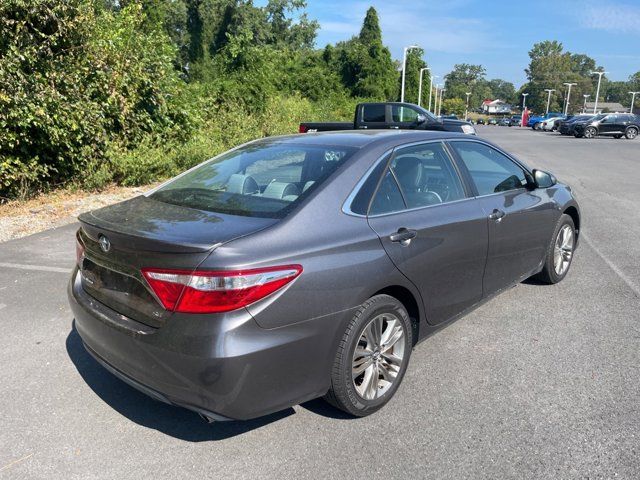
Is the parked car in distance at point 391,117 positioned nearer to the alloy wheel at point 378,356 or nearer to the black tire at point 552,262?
the black tire at point 552,262

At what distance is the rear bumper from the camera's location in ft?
7.87

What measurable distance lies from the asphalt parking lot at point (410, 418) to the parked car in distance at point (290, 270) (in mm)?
301

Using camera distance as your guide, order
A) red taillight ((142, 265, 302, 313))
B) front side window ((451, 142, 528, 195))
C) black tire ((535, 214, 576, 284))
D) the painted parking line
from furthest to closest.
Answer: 1. the painted parking line
2. black tire ((535, 214, 576, 284))
3. front side window ((451, 142, 528, 195))
4. red taillight ((142, 265, 302, 313))

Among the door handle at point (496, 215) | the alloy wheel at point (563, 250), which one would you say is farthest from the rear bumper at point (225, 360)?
the alloy wheel at point (563, 250)

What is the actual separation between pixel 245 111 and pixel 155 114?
5654 mm

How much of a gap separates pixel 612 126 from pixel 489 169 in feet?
131

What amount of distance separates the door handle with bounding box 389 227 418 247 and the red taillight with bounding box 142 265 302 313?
88 cm

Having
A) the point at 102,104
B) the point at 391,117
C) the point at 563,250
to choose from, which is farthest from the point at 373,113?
the point at 563,250

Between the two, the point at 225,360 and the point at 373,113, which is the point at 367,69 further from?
the point at 225,360

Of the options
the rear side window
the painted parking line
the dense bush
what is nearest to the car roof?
the painted parking line

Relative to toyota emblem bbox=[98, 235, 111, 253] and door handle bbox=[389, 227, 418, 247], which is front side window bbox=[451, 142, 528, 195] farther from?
toyota emblem bbox=[98, 235, 111, 253]

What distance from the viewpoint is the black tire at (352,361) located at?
281cm

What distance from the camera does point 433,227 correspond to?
11.1 ft

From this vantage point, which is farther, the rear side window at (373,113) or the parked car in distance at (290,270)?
the rear side window at (373,113)
